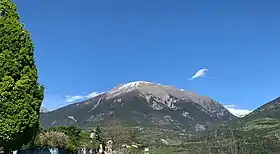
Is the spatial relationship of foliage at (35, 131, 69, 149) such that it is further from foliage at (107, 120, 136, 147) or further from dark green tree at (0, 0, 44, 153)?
dark green tree at (0, 0, 44, 153)

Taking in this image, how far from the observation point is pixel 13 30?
25.1 metres

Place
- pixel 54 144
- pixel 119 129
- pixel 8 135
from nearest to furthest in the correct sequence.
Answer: pixel 8 135
pixel 54 144
pixel 119 129

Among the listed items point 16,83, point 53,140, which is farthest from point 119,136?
point 16,83

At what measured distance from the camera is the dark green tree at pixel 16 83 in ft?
78.0

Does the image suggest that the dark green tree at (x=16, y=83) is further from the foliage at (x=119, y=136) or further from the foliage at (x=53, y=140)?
the foliage at (x=119, y=136)

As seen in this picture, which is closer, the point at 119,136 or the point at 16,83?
the point at 16,83

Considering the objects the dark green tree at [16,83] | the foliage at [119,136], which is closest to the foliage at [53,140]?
the foliage at [119,136]

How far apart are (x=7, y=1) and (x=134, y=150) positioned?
76.2m

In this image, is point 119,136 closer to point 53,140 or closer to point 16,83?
point 53,140

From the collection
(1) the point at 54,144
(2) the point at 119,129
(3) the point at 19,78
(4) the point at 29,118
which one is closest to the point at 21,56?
(3) the point at 19,78

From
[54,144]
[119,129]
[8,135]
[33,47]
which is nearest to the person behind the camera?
[8,135]

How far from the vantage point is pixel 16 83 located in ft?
79.2

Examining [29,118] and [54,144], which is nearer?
[29,118]

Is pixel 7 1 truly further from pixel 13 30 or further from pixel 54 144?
pixel 54 144
